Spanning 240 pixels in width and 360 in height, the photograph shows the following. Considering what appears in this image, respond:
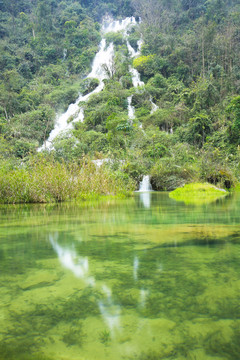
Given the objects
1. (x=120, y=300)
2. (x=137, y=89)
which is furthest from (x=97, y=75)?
(x=120, y=300)

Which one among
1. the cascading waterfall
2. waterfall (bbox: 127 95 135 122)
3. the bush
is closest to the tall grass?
the bush

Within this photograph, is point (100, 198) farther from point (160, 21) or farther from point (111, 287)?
point (160, 21)

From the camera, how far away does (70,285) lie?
1092mm

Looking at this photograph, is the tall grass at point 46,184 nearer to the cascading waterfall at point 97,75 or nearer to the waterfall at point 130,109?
the cascading waterfall at point 97,75

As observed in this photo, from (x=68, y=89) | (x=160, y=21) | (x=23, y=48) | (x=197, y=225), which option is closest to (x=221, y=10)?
(x=160, y=21)

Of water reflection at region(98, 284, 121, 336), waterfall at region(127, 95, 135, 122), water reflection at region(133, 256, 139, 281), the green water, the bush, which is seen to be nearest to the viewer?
the green water

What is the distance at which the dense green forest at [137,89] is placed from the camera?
14.8 m

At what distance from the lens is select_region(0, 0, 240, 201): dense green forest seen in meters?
14.8

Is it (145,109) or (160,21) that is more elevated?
(160,21)

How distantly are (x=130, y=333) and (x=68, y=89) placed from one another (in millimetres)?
28149

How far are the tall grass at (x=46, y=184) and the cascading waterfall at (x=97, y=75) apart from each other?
40.9 ft

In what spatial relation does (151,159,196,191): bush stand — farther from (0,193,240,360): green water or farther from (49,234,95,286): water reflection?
(49,234,95,286): water reflection

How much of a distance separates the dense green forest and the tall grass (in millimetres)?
376

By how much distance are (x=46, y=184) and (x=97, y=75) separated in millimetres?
27075
